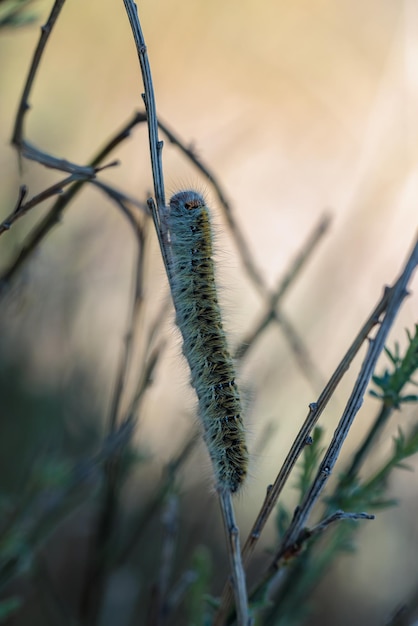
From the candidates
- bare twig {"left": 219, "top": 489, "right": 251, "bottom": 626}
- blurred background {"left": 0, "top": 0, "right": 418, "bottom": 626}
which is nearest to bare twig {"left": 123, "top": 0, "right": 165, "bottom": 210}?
blurred background {"left": 0, "top": 0, "right": 418, "bottom": 626}

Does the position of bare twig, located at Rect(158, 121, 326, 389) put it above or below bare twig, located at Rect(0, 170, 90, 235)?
above

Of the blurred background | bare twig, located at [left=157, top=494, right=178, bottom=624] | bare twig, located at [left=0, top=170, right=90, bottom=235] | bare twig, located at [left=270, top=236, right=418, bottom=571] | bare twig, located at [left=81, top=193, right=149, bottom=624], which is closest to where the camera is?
bare twig, located at [left=270, top=236, right=418, bottom=571]

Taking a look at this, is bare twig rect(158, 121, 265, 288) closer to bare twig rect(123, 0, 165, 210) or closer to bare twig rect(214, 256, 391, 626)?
bare twig rect(123, 0, 165, 210)

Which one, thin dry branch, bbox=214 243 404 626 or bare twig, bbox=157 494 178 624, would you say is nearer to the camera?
thin dry branch, bbox=214 243 404 626

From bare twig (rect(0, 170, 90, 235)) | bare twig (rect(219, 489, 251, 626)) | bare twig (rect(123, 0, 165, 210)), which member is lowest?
bare twig (rect(219, 489, 251, 626))

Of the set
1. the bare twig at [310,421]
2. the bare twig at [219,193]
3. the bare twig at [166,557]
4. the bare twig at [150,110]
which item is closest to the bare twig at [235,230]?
the bare twig at [219,193]

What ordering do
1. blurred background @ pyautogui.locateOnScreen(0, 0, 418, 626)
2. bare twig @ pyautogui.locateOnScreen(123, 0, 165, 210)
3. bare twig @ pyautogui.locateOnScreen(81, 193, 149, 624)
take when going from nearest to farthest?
bare twig @ pyautogui.locateOnScreen(123, 0, 165, 210) < bare twig @ pyautogui.locateOnScreen(81, 193, 149, 624) < blurred background @ pyautogui.locateOnScreen(0, 0, 418, 626)

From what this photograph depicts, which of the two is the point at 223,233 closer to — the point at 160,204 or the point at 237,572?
the point at 160,204

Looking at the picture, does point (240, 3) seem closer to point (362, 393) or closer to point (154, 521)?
point (154, 521)

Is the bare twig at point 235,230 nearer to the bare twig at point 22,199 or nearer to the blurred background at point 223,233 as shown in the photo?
the blurred background at point 223,233
